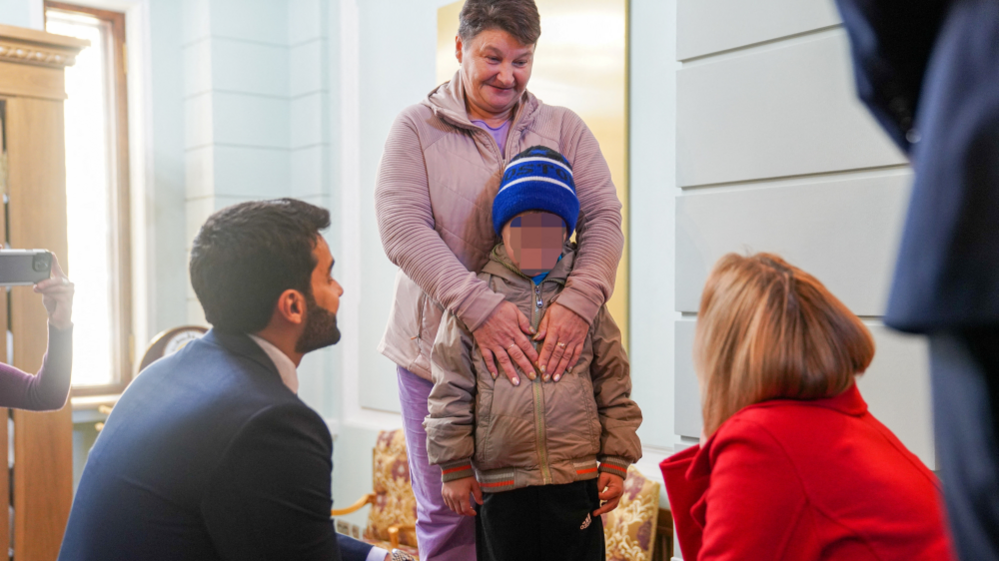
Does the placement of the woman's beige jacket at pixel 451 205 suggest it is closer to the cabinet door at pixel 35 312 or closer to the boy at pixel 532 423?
the boy at pixel 532 423

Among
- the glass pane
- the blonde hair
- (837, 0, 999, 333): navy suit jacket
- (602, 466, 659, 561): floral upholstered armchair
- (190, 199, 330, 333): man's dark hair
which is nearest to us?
(837, 0, 999, 333): navy suit jacket

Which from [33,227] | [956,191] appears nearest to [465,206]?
[956,191]

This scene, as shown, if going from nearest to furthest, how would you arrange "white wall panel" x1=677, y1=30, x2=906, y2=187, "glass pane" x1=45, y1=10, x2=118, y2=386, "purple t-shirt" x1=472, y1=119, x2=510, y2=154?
"purple t-shirt" x1=472, y1=119, x2=510, y2=154
"white wall panel" x1=677, y1=30, x2=906, y2=187
"glass pane" x1=45, y1=10, x2=118, y2=386

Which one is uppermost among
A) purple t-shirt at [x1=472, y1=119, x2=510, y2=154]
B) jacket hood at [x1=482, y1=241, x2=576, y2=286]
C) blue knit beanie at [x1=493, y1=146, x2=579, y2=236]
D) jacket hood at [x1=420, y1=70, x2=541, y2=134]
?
jacket hood at [x1=420, y1=70, x2=541, y2=134]

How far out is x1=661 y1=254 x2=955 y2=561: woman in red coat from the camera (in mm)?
1011

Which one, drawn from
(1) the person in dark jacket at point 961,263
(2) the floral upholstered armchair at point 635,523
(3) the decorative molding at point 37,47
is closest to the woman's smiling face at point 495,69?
(1) the person in dark jacket at point 961,263

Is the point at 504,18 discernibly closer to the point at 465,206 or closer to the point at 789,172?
the point at 465,206

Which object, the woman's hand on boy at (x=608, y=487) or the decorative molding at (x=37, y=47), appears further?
the decorative molding at (x=37, y=47)

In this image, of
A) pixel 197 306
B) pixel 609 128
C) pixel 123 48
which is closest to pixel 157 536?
pixel 609 128

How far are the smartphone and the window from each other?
266cm

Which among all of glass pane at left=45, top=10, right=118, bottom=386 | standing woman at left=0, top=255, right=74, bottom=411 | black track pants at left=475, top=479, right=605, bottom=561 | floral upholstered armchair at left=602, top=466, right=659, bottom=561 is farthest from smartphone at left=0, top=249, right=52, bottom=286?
glass pane at left=45, top=10, right=118, bottom=386

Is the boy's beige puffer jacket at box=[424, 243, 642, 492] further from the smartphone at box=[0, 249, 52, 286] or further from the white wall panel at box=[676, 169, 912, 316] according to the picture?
the smartphone at box=[0, 249, 52, 286]

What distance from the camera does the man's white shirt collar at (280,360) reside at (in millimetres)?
1323

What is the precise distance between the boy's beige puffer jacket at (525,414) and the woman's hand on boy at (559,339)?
24 mm
